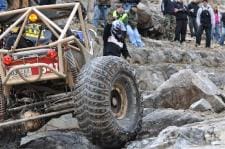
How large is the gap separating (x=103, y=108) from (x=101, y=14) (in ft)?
32.9

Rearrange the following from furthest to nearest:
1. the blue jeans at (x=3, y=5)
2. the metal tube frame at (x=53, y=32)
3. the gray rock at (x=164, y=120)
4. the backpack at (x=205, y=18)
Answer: the backpack at (x=205, y=18), the blue jeans at (x=3, y=5), the gray rock at (x=164, y=120), the metal tube frame at (x=53, y=32)

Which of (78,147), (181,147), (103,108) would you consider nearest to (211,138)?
(181,147)

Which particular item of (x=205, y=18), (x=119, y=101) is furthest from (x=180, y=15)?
(x=119, y=101)

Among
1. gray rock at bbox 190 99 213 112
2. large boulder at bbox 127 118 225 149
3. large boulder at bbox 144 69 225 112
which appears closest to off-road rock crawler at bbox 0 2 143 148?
large boulder at bbox 127 118 225 149

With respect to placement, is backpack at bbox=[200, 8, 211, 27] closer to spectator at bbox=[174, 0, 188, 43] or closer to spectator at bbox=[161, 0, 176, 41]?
spectator at bbox=[174, 0, 188, 43]

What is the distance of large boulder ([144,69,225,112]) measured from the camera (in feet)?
31.3

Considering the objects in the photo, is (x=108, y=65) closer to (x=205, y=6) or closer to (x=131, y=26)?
(x=131, y=26)

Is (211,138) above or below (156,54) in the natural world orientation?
above

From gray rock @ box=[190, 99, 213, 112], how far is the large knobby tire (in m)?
1.86

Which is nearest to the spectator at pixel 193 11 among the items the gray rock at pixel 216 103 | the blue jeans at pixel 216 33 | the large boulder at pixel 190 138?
the blue jeans at pixel 216 33

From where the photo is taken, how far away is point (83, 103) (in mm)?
6215

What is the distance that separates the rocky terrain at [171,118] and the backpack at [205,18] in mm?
2390

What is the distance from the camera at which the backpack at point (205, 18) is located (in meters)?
19.0

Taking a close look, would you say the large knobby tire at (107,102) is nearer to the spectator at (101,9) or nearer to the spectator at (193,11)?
the spectator at (101,9)
